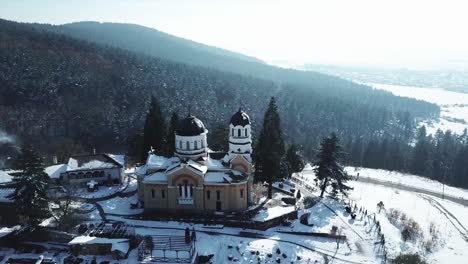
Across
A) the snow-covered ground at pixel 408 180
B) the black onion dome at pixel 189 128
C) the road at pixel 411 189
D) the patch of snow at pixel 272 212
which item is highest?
the black onion dome at pixel 189 128

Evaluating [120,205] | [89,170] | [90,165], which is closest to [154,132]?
[90,165]

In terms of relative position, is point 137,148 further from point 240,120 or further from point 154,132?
point 240,120

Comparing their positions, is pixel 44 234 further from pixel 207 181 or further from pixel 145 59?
pixel 145 59

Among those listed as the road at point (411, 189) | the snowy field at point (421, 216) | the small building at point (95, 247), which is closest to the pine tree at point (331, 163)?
the snowy field at point (421, 216)

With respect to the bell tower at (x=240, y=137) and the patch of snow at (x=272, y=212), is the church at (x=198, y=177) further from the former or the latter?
the patch of snow at (x=272, y=212)

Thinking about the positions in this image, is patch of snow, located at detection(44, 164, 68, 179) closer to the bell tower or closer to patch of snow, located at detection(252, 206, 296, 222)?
the bell tower
